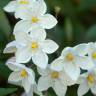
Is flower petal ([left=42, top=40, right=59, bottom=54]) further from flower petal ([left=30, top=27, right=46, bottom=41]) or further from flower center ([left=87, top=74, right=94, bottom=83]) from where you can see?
flower center ([left=87, top=74, right=94, bottom=83])

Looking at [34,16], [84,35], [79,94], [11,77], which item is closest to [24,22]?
[34,16]

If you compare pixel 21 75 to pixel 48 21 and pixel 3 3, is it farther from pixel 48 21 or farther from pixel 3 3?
pixel 3 3

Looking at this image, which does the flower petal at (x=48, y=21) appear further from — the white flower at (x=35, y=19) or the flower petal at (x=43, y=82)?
the flower petal at (x=43, y=82)

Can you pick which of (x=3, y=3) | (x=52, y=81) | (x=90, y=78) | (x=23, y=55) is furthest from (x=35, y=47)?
(x=3, y=3)

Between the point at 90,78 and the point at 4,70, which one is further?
the point at 4,70

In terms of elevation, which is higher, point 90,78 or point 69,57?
point 69,57

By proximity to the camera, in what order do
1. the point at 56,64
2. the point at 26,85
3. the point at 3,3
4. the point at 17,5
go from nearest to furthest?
the point at 56,64 < the point at 26,85 < the point at 17,5 < the point at 3,3

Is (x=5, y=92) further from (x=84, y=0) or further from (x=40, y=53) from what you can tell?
(x=84, y=0)

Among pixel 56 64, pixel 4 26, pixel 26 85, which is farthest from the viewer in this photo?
pixel 4 26
